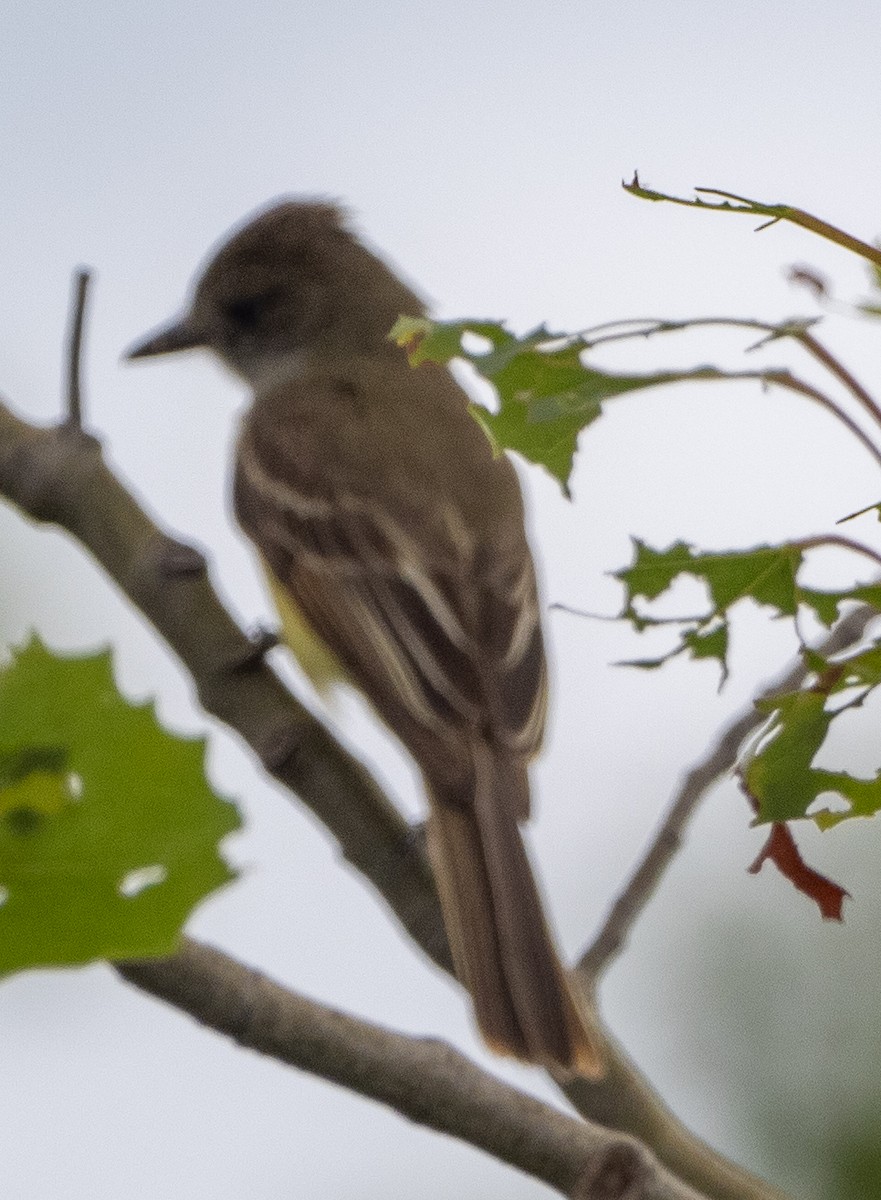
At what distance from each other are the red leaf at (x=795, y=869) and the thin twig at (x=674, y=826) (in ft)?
3.07

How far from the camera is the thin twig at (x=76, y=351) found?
8.62 ft

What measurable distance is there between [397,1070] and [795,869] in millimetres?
525

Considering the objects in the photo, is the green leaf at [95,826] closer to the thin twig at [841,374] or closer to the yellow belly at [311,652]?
the thin twig at [841,374]

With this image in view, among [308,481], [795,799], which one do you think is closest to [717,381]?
[795,799]

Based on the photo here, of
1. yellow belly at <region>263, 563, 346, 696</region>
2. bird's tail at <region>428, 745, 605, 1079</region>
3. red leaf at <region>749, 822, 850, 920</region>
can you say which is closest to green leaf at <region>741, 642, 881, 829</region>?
red leaf at <region>749, 822, 850, 920</region>

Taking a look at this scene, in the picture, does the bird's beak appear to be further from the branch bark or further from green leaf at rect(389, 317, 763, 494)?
green leaf at rect(389, 317, 763, 494)

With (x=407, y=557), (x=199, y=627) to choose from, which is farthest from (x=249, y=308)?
(x=199, y=627)

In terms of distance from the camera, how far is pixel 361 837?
10.2 feet

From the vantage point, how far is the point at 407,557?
442 centimetres

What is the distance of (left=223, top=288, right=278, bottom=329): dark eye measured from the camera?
598cm

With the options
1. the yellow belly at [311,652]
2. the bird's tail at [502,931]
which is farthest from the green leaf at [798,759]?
the yellow belly at [311,652]

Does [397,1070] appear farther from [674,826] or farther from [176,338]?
[176,338]

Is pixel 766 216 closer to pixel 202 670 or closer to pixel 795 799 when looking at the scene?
pixel 795 799

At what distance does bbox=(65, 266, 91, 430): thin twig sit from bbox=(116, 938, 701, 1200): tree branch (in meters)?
0.97
